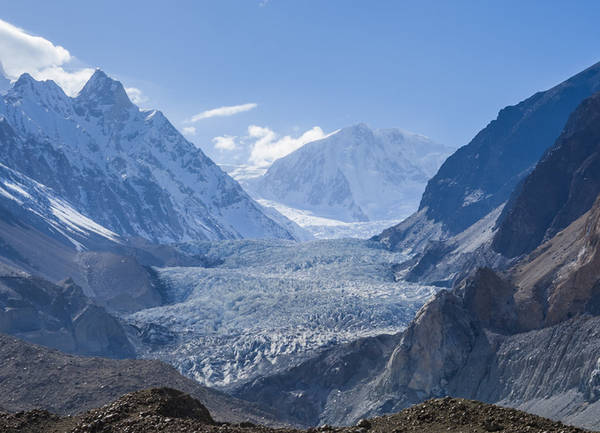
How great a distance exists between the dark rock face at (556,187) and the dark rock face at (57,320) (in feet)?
208

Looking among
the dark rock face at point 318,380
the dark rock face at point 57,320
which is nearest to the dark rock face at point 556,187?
the dark rock face at point 318,380

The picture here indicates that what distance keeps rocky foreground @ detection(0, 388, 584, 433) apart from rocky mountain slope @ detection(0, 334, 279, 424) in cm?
3553

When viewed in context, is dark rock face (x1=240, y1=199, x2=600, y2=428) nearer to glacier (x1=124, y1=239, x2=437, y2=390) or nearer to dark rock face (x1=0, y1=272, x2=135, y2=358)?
glacier (x1=124, y1=239, x2=437, y2=390)

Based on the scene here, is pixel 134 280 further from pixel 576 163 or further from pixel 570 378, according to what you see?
pixel 570 378

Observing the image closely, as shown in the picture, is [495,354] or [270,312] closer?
[495,354]

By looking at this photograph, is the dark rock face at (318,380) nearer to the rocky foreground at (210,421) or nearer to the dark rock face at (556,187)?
the dark rock face at (556,187)

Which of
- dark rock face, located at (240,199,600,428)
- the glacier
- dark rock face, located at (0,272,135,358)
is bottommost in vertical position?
dark rock face, located at (240,199,600,428)

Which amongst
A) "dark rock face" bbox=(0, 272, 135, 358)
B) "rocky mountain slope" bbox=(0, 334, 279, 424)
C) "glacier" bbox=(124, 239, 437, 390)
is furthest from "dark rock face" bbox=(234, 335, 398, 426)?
"dark rock face" bbox=(0, 272, 135, 358)

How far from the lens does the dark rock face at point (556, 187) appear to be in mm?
117994

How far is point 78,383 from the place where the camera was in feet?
198

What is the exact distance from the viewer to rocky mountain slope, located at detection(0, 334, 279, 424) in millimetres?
57312

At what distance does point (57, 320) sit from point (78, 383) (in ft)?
183

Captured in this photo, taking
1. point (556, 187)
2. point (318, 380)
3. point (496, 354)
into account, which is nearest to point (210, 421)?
point (496, 354)

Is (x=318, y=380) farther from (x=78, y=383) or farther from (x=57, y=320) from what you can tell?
(x=57, y=320)
